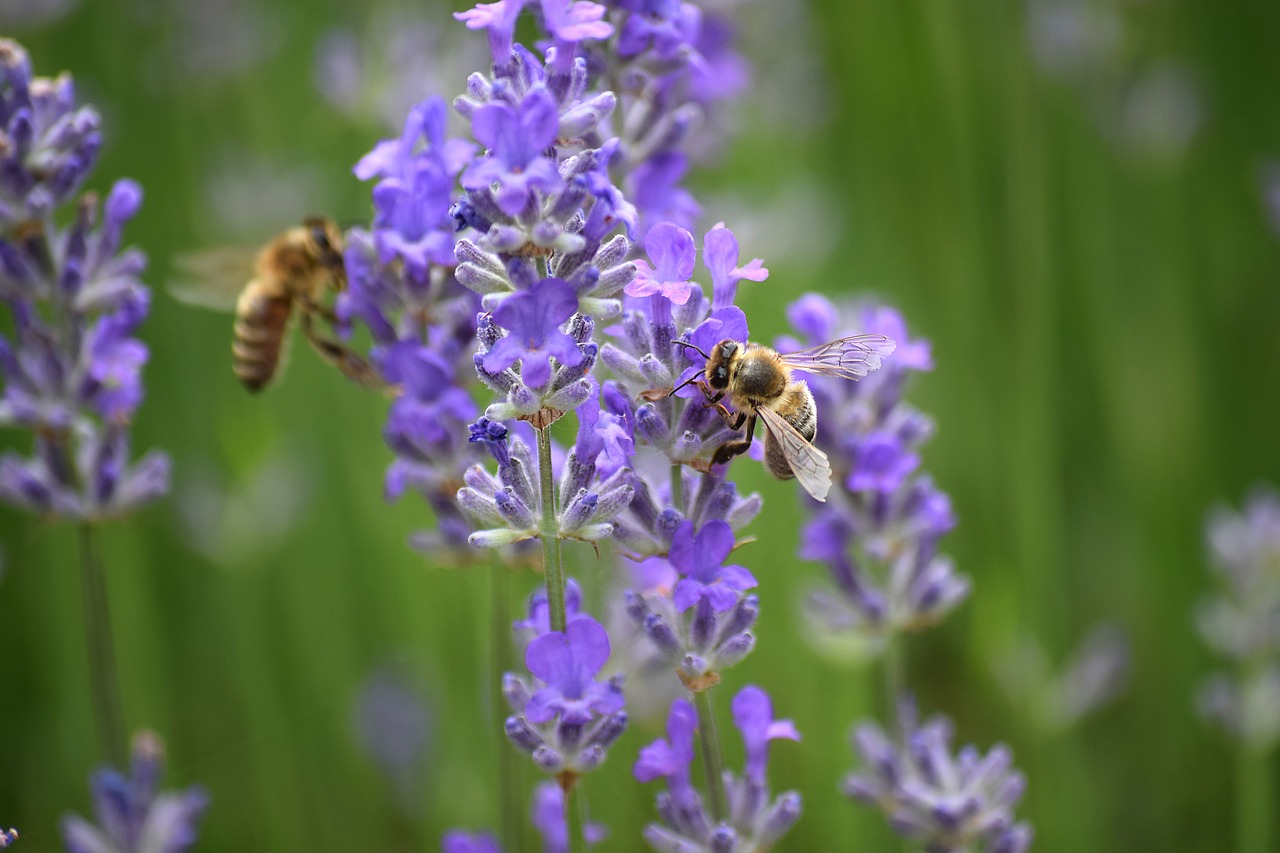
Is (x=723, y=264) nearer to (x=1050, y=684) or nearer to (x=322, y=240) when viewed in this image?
(x=322, y=240)

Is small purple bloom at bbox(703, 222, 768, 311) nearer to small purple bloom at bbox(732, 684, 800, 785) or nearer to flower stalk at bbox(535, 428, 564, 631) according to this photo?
flower stalk at bbox(535, 428, 564, 631)

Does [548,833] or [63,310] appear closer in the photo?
[548,833]

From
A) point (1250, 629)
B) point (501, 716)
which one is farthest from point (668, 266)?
point (1250, 629)

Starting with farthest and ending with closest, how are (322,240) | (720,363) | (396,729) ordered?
1. (396,729)
2. (322,240)
3. (720,363)

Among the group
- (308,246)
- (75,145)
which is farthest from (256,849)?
(75,145)

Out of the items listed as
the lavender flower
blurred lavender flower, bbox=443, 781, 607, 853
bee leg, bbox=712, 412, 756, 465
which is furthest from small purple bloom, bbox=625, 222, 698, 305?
the lavender flower

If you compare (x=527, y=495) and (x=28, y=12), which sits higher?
(x=28, y=12)
